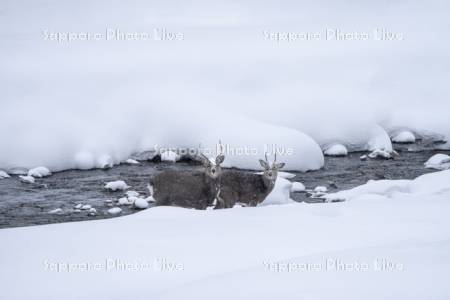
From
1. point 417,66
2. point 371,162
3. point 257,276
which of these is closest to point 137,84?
point 371,162

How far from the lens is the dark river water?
1161cm

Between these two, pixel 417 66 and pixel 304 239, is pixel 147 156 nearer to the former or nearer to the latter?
pixel 304 239

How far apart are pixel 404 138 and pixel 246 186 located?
628cm

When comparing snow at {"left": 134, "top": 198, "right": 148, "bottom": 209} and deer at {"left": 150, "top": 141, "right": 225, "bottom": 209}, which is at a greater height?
deer at {"left": 150, "top": 141, "right": 225, "bottom": 209}

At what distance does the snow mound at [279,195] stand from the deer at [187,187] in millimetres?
1149

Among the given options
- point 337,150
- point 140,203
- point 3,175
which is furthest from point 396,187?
point 3,175

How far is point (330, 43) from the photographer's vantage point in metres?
24.8

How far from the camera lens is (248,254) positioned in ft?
20.2

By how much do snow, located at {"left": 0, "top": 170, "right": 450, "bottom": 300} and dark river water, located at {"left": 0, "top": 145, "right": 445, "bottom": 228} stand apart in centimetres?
404

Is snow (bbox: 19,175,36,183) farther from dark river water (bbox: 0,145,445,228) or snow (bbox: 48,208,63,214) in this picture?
snow (bbox: 48,208,63,214)

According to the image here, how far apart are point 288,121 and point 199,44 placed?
738 centimetres

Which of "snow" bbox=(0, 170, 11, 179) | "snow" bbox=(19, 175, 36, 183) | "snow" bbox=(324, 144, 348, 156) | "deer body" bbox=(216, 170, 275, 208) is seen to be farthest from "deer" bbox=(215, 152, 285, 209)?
"snow" bbox=(0, 170, 11, 179)

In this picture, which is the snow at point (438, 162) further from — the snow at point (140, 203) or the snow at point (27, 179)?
the snow at point (27, 179)

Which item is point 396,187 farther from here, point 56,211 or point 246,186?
point 56,211
